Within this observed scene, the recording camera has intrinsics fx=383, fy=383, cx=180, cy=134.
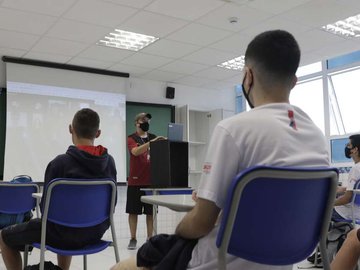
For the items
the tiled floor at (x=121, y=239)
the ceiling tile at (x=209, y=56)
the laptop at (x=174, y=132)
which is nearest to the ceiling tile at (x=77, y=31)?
the ceiling tile at (x=209, y=56)

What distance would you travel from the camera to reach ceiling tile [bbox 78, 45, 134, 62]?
5287mm

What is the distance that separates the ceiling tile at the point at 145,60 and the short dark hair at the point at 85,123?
3.59 metres

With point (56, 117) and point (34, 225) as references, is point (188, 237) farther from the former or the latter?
point (56, 117)

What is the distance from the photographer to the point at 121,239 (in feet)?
17.3

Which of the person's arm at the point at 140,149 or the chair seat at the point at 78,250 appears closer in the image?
the chair seat at the point at 78,250

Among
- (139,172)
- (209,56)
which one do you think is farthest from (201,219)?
(209,56)

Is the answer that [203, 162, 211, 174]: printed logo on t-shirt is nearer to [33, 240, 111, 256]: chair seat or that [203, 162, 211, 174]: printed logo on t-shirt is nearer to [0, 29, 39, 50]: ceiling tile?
[33, 240, 111, 256]: chair seat

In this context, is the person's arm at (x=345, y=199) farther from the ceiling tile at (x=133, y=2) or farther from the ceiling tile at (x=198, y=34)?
the ceiling tile at (x=133, y=2)

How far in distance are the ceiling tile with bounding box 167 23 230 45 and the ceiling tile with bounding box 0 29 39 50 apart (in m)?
1.76

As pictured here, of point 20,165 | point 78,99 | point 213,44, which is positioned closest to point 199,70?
point 213,44

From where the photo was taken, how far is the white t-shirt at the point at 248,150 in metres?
0.99

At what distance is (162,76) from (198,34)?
77.8 inches

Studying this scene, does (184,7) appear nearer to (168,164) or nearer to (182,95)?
(168,164)

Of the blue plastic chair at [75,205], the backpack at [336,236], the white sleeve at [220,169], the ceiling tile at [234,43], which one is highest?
the ceiling tile at [234,43]
